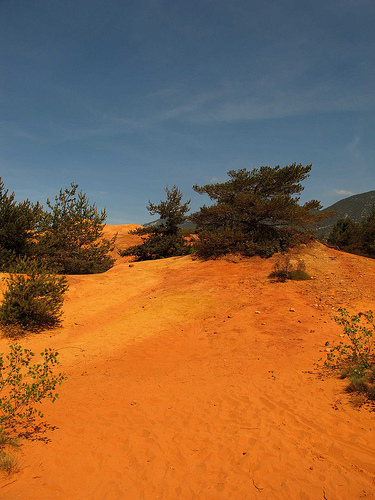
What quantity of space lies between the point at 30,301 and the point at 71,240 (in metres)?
12.4

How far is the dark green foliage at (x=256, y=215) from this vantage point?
52.2 feet

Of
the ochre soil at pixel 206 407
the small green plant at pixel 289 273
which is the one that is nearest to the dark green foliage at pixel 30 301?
the ochre soil at pixel 206 407

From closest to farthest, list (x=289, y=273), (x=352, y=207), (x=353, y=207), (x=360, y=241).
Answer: (x=289, y=273)
(x=360, y=241)
(x=353, y=207)
(x=352, y=207)

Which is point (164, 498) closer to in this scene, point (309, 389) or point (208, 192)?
point (309, 389)

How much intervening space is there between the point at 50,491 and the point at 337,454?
11.9 feet

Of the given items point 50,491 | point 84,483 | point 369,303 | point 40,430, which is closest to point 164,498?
point 84,483

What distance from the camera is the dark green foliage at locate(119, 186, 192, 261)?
25562 mm

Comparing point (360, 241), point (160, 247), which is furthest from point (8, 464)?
point (360, 241)

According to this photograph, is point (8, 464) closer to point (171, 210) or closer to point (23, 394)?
point (23, 394)

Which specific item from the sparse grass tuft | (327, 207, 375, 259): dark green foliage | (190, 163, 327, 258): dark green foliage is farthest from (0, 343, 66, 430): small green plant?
(327, 207, 375, 259): dark green foliage

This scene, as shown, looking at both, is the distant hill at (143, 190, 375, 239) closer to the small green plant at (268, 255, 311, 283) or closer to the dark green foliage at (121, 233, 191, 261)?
the dark green foliage at (121, 233, 191, 261)

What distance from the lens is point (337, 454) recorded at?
3.65 m

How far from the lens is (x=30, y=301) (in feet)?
30.3

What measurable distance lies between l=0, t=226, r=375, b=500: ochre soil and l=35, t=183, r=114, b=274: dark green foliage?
821 centimetres
